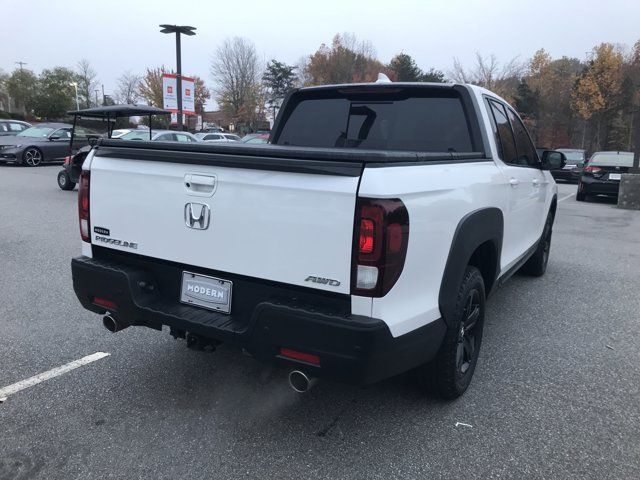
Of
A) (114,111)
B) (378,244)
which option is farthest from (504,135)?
(114,111)

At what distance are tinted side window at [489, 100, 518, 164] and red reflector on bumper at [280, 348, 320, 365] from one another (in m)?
2.34

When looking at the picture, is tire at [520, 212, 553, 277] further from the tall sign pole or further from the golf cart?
the tall sign pole

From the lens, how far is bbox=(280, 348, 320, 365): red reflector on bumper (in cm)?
232

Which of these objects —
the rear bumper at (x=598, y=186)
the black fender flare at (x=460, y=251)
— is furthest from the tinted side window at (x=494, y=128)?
the rear bumper at (x=598, y=186)

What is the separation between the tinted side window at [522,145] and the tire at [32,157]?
1812 cm

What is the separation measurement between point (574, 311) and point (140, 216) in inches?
162

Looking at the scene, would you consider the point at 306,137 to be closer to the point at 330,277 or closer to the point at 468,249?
the point at 468,249

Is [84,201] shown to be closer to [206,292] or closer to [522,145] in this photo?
[206,292]

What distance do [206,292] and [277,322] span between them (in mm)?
556

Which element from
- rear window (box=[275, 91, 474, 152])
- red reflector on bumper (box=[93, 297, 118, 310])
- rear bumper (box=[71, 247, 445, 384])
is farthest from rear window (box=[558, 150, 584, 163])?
red reflector on bumper (box=[93, 297, 118, 310])

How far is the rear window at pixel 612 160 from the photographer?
15141mm

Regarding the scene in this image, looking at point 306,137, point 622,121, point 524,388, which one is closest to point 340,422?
point 524,388

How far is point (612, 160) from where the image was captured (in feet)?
50.3

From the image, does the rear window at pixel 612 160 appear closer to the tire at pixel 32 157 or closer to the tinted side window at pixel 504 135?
the tinted side window at pixel 504 135
